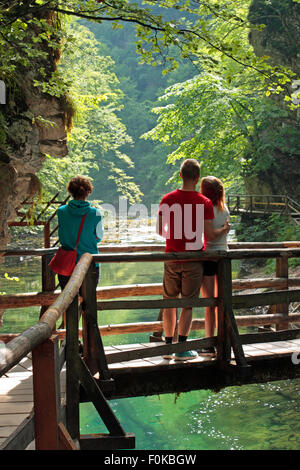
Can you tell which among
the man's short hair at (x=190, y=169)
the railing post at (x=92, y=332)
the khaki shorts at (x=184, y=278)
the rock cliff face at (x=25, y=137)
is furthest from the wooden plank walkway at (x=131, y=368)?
the rock cliff face at (x=25, y=137)

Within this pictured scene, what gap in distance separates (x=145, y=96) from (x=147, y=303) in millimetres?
72257

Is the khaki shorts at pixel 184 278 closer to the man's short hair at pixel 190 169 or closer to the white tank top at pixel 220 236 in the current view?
the white tank top at pixel 220 236

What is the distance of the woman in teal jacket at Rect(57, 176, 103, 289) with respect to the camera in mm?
5059

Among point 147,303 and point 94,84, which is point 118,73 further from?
point 147,303

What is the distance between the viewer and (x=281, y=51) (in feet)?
76.6

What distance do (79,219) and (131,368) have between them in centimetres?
129

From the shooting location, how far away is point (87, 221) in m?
5.09

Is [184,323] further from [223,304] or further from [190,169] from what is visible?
[190,169]

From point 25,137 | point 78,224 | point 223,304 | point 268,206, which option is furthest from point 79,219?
point 268,206

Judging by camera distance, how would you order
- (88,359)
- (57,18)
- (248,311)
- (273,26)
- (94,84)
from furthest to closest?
1. (94,84)
2. (273,26)
3. (248,311)
4. (57,18)
5. (88,359)

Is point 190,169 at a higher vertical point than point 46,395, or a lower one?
higher

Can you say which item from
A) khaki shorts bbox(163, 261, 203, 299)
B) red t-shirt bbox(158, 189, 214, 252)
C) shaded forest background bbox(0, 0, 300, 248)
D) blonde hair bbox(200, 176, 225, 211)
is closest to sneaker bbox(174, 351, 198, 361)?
khaki shorts bbox(163, 261, 203, 299)

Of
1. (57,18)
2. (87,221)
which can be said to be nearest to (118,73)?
(57,18)

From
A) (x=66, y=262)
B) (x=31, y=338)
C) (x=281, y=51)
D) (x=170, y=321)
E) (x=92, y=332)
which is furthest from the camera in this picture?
(x=281, y=51)
